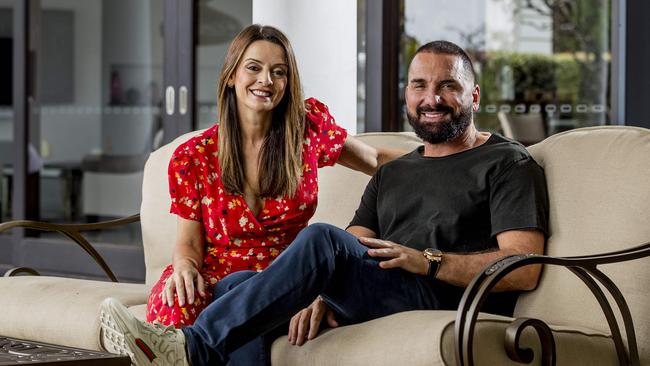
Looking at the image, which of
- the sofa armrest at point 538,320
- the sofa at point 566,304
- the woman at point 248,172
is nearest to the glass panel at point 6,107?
the sofa at point 566,304

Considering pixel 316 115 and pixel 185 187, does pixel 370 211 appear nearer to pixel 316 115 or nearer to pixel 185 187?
pixel 316 115

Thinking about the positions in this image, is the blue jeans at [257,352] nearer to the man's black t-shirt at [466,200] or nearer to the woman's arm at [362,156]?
the man's black t-shirt at [466,200]

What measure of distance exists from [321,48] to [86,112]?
6.28 feet

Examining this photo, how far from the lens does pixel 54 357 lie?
88.5 inches

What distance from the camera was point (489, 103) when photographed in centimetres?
666

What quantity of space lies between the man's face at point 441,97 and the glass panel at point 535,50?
11.0 feet

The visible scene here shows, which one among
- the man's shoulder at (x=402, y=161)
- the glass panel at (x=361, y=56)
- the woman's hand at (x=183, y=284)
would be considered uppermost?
the glass panel at (x=361, y=56)

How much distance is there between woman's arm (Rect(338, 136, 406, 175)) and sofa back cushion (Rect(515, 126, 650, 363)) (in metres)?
0.59

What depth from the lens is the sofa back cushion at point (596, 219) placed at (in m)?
2.61

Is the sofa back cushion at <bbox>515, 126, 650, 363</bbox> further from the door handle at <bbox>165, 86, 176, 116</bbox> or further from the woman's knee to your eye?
the door handle at <bbox>165, 86, 176, 116</bbox>

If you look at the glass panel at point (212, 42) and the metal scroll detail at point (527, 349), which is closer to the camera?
the metal scroll detail at point (527, 349)

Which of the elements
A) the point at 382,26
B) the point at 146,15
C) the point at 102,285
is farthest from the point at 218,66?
the point at 102,285

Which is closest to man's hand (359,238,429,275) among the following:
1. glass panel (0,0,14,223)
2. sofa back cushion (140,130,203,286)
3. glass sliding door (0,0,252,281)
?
sofa back cushion (140,130,203,286)

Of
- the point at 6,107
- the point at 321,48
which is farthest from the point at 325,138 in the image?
the point at 6,107
